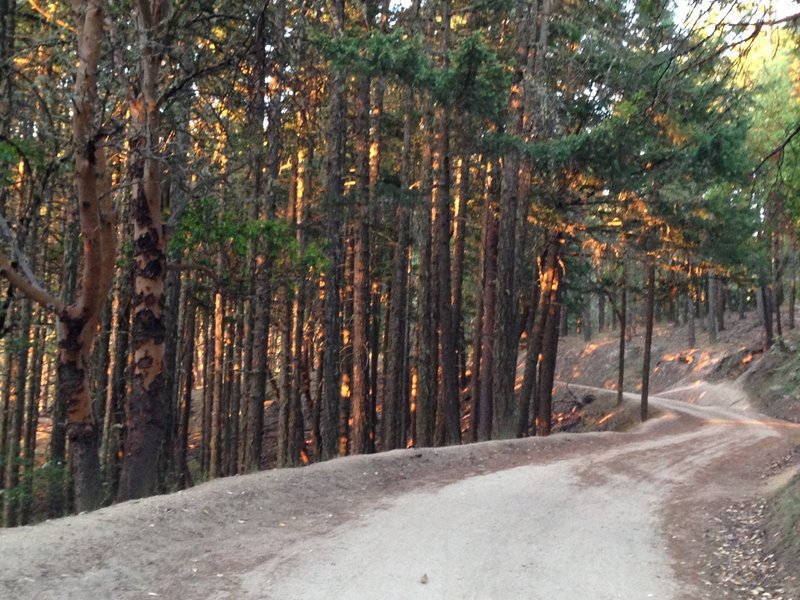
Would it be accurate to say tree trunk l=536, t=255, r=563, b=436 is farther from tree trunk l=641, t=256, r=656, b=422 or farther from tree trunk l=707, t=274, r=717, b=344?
tree trunk l=707, t=274, r=717, b=344

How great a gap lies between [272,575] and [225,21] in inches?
355

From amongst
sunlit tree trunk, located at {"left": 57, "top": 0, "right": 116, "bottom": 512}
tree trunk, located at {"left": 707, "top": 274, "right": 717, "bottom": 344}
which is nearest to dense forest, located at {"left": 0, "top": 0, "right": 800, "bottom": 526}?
sunlit tree trunk, located at {"left": 57, "top": 0, "right": 116, "bottom": 512}

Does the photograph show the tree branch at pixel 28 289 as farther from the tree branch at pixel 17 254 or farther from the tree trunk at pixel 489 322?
the tree trunk at pixel 489 322

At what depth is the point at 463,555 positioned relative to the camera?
7.18 meters

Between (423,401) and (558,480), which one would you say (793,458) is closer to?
(558,480)

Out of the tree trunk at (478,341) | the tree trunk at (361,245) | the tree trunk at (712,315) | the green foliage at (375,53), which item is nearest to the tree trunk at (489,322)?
the tree trunk at (478,341)

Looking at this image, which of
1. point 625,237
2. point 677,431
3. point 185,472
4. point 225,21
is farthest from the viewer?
point 677,431

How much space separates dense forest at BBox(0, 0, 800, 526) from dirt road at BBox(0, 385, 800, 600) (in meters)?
2.75

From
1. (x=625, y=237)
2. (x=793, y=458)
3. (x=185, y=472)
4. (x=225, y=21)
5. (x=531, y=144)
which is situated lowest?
(x=185, y=472)

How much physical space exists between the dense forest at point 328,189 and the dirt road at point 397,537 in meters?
2.75

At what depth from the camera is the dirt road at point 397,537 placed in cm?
604

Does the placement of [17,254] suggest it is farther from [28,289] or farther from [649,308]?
[649,308]

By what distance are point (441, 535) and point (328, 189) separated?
383 inches

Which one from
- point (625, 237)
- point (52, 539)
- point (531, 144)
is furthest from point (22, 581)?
point (625, 237)
